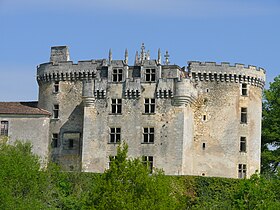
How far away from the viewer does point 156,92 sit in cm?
6731

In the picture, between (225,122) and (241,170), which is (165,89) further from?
(241,170)

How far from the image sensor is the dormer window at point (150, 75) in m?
68.1

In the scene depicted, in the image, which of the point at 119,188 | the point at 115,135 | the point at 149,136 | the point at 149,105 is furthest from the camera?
the point at 115,135

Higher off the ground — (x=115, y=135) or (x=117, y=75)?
(x=117, y=75)

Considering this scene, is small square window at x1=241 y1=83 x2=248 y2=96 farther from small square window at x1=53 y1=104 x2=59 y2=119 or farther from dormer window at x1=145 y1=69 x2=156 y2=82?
small square window at x1=53 y1=104 x2=59 y2=119

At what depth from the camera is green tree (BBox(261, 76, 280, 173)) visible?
7488 cm

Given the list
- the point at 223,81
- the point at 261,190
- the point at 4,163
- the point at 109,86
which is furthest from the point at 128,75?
the point at 261,190

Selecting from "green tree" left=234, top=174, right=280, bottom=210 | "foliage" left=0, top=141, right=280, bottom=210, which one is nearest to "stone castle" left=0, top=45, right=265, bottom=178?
"foliage" left=0, top=141, right=280, bottom=210

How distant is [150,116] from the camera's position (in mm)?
67125

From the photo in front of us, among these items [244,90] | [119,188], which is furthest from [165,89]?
[119,188]

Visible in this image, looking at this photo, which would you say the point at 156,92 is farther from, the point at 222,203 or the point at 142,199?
the point at 142,199

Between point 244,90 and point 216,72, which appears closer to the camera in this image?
point 216,72

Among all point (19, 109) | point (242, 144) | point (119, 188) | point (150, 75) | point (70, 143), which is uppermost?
point (150, 75)

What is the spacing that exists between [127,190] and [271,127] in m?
28.6
